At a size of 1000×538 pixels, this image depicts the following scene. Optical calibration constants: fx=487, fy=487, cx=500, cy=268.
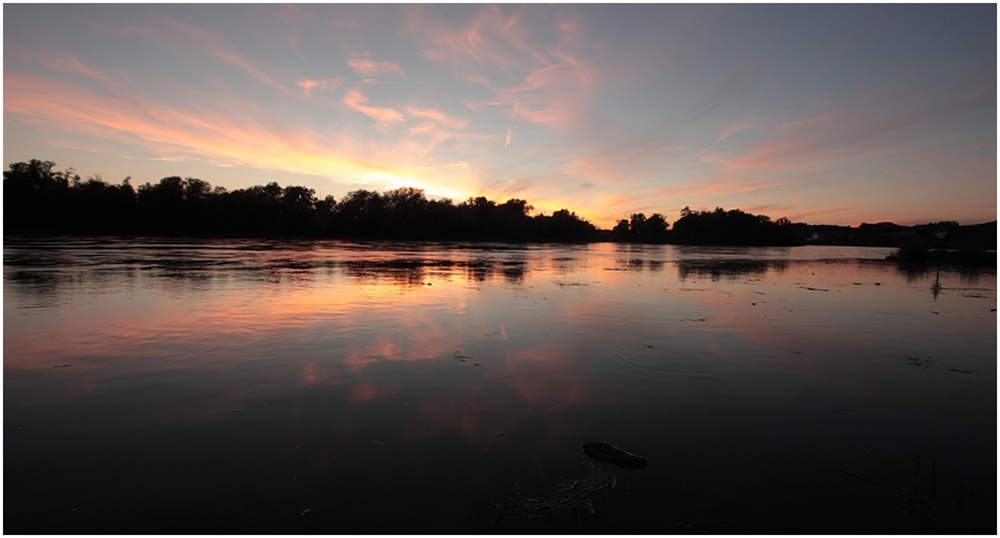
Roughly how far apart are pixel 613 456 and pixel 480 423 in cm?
136

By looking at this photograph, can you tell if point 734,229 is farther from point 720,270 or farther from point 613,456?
point 613,456

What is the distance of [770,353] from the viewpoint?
8.10 m

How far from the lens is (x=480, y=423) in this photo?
16.0 feet

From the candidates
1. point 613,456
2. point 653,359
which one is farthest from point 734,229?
point 613,456

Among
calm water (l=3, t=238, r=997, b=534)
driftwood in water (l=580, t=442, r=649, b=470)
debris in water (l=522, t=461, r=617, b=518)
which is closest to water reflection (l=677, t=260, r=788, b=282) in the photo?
calm water (l=3, t=238, r=997, b=534)

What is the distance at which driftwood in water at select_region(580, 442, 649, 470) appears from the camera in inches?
160

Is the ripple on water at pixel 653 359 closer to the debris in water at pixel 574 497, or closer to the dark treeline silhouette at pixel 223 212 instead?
the debris in water at pixel 574 497

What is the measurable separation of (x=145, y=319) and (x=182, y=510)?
798 cm

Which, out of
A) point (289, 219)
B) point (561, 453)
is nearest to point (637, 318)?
point (561, 453)

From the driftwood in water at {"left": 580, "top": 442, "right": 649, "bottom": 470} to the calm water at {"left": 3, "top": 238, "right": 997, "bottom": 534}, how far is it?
0.13 meters

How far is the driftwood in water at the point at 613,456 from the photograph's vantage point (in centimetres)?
407

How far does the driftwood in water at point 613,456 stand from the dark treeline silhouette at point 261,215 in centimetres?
4836

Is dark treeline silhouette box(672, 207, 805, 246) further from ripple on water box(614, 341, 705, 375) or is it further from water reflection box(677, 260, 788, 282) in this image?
ripple on water box(614, 341, 705, 375)

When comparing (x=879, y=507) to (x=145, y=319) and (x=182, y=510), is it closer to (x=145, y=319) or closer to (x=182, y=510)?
(x=182, y=510)
